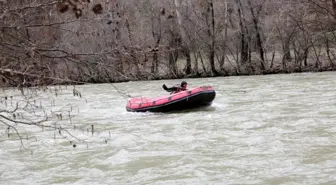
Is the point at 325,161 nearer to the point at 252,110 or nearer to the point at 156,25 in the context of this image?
the point at 252,110

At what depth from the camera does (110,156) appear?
8.09m

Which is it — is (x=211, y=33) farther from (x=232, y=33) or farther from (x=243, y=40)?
(x=243, y=40)

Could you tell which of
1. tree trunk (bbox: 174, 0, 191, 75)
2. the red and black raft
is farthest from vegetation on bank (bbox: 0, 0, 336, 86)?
the red and black raft

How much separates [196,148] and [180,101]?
440cm

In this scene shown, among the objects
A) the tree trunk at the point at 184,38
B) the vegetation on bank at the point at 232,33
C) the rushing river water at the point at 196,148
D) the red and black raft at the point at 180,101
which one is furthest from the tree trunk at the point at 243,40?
the red and black raft at the point at 180,101

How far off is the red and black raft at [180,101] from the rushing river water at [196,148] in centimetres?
19

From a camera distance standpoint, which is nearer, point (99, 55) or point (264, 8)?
point (99, 55)

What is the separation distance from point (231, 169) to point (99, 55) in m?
3.42

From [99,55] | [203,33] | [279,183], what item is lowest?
[279,183]

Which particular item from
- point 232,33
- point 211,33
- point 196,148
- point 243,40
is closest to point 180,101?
point 196,148

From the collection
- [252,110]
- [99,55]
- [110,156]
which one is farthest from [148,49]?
[252,110]

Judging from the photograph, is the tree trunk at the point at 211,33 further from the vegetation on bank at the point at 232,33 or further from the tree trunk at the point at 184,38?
the tree trunk at the point at 184,38

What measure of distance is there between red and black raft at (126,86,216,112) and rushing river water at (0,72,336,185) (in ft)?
0.63

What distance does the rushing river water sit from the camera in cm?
672
